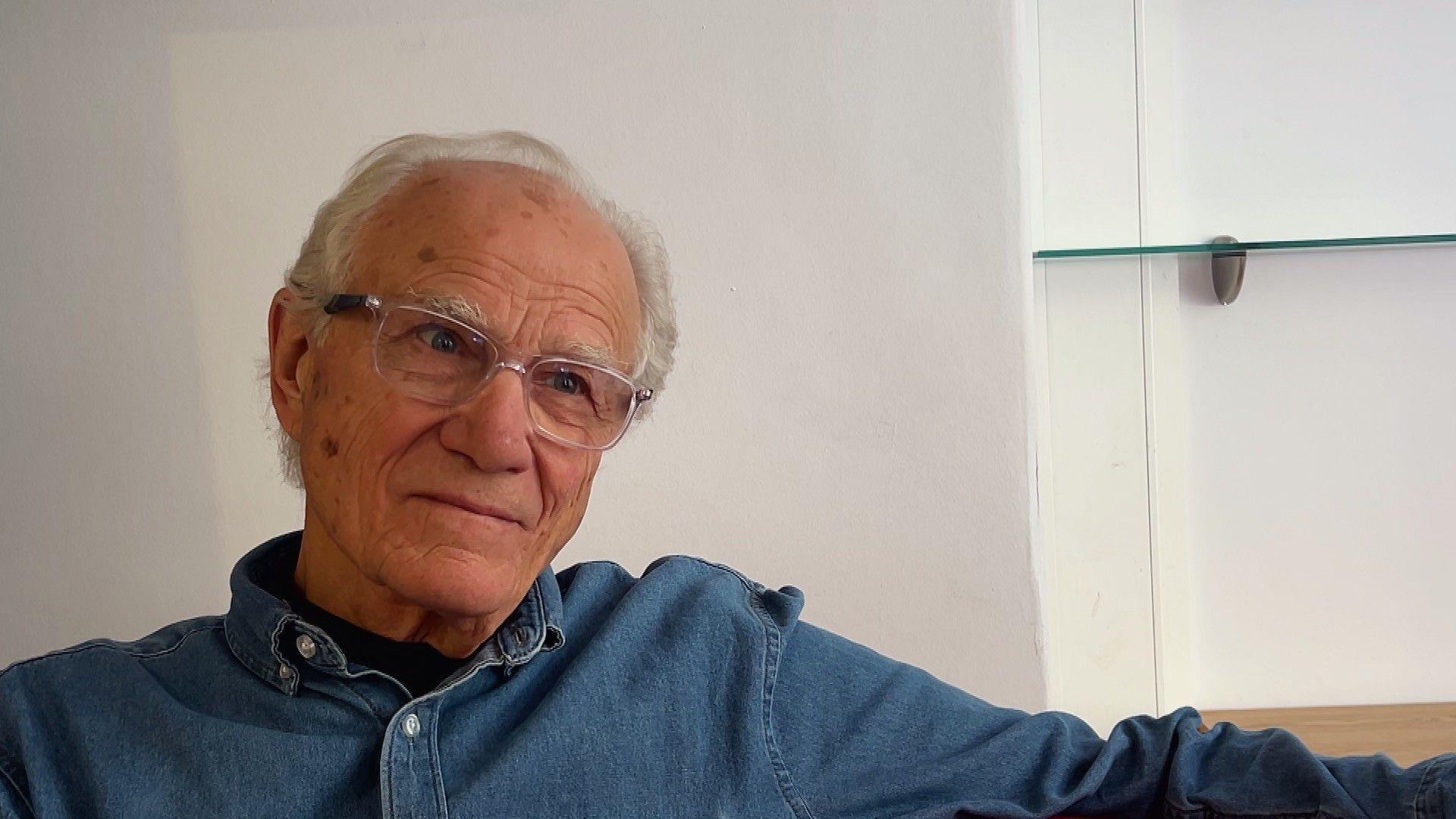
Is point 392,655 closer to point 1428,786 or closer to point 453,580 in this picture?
point 453,580

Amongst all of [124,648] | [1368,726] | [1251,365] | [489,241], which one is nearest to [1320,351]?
[1251,365]

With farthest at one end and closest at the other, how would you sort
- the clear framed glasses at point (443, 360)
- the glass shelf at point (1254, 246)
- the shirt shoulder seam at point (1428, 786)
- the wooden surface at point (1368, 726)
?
1. the glass shelf at point (1254, 246)
2. the wooden surface at point (1368, 726)
3. the clear framed glasses at point (443, 360)
4. the shirt shoulder seam at point (1428, 786)

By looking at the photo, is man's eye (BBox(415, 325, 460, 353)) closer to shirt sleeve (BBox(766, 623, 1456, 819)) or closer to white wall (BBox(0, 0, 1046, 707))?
shirt sleeve (BBox(766, 623, 1456, 819))

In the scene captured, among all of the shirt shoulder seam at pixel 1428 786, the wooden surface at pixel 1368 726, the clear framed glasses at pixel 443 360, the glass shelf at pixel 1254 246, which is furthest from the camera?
the glass shelf at pixel 1254 246

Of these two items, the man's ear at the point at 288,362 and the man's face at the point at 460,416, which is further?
the man's ear at the point at 288,362

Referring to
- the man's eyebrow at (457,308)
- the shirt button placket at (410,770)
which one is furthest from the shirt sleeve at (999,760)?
the man's eyebrow at (457,308)

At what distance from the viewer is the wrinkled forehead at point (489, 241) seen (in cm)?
128

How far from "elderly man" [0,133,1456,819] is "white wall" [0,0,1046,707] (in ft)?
1.37

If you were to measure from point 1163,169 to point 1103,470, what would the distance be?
53cm

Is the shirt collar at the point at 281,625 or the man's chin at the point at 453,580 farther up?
the man's chin at the point at 453,580

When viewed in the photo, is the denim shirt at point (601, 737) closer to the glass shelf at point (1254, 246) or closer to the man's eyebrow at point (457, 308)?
the man's eyebrow at point (457, 308)

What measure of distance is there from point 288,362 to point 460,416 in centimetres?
26

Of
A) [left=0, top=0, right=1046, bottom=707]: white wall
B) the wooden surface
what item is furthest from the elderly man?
the wooden surface

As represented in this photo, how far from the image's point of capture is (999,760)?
1.33 metres
